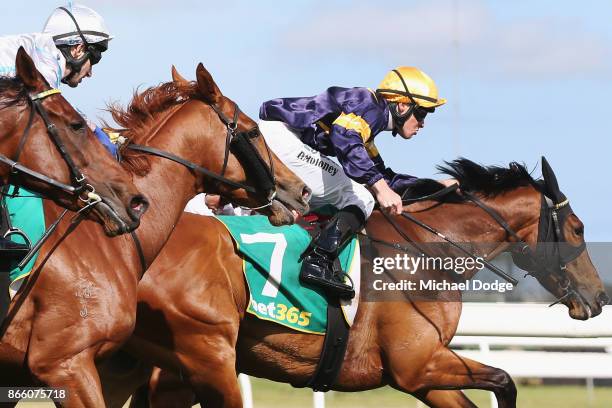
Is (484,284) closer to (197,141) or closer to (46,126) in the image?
(197,141)

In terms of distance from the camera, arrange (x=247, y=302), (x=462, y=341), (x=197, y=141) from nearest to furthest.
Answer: (x=197, y=141), (x=247, y=302), (x=462, y=341)

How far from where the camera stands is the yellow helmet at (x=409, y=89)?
20.1 ft

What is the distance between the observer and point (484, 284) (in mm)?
6547

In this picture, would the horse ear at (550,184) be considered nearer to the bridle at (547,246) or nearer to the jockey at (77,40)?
the bridle at (547,246)

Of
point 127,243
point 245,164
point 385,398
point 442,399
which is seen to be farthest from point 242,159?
point 385,398

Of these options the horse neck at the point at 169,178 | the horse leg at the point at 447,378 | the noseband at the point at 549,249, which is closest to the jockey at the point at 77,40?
the horse neck at the point at 169,178

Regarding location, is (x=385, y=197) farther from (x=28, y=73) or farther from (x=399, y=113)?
(x=28, y=73)

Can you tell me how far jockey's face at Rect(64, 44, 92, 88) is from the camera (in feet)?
17.3

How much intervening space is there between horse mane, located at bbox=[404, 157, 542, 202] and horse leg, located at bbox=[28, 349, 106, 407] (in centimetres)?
280

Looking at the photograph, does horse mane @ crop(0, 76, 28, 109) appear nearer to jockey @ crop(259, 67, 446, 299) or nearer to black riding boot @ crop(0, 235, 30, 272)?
black riding boot @ crop(0, 235, 30, 272)

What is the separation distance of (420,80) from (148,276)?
1896mm

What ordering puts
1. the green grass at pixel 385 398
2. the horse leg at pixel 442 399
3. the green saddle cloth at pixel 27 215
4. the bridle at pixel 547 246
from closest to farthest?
the green saddle cloth at pixel 27 215 < the horse leg at pixel 442 399 < the bridle at pixel 547 246 < the green grass at pixel 385 398

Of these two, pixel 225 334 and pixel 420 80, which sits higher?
pixel 420 80

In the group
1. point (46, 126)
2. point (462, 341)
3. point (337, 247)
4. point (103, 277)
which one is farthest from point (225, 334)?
point (462, 341)
